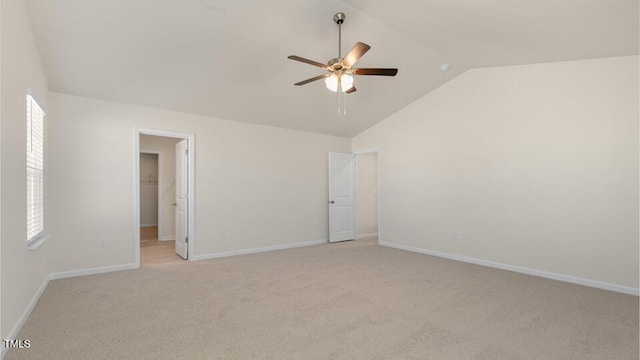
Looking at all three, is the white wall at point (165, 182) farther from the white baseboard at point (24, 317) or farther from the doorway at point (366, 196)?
the doorway at point (366, 196)

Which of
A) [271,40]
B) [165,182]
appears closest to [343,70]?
[271,40]

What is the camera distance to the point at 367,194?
8.00 metres

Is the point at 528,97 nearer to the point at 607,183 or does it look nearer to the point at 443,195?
the point at 607,183

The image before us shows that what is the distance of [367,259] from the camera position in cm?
528

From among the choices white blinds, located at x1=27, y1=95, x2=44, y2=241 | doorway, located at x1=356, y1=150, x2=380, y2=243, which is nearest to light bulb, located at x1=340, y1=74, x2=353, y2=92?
white blinds, located at x1=27, y1=95, x2=44, y2=241

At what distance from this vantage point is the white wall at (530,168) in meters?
3.76

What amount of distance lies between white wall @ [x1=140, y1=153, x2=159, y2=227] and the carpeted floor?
5.12 metres

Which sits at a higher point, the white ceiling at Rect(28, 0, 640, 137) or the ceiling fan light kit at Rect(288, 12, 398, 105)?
the white ceiling at Rect(28, 0, 640, 137)

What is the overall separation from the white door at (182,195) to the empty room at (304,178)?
0.12ft

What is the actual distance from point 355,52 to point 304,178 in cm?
396

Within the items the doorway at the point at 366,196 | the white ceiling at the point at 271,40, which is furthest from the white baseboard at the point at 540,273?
the white ceiling at the point at 271,40

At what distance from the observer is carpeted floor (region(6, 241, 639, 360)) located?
2350 millimetres

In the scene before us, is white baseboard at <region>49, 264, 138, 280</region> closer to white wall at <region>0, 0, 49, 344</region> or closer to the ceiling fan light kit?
white wall at <region>0, 0, 49, 344</region>

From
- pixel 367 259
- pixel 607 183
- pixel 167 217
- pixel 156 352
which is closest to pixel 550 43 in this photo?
pixel 607 183
